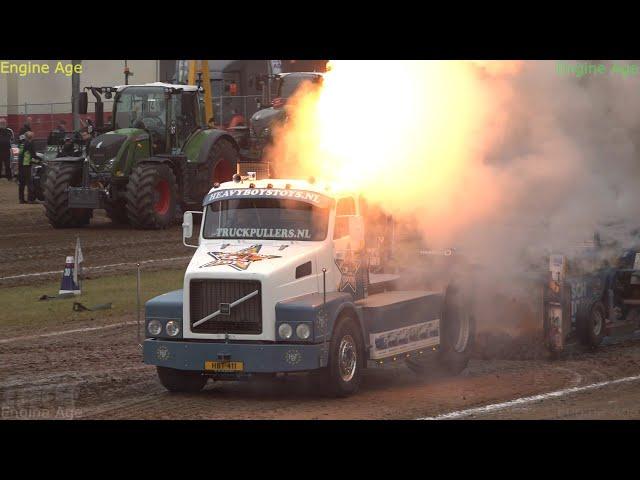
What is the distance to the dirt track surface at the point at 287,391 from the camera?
1332 cm

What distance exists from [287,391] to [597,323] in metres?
5.53

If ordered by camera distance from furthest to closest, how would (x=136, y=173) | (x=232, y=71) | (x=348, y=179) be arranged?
(x=232, y=71)
(x=136, y=173)
(x=348, y=179)

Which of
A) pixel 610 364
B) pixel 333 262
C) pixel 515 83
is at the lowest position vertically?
pixel 610 364

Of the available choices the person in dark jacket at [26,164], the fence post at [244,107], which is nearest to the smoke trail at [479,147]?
the person in dark jacket at [26,164]

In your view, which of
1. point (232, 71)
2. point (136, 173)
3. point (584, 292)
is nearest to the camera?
point (584, 292)

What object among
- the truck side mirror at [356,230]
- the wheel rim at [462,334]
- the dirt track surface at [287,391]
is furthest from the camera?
the wheel rim at [462,334]

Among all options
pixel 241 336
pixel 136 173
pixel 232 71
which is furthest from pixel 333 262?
pixel 232 71

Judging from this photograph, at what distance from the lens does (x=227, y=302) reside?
45.6ft

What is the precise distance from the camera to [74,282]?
73.6ft

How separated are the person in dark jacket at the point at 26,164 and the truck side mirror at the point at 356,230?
23.7m

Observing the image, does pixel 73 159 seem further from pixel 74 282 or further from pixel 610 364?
pixel 610 364

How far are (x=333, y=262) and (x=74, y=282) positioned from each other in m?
8.96

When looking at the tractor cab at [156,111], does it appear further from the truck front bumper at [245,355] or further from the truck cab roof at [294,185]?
the truck front bumper at [245,355]

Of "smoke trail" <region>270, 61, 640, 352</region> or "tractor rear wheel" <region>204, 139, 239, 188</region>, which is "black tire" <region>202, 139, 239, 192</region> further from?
"smoke trail" <region>270, 61, 640, 352</region>
